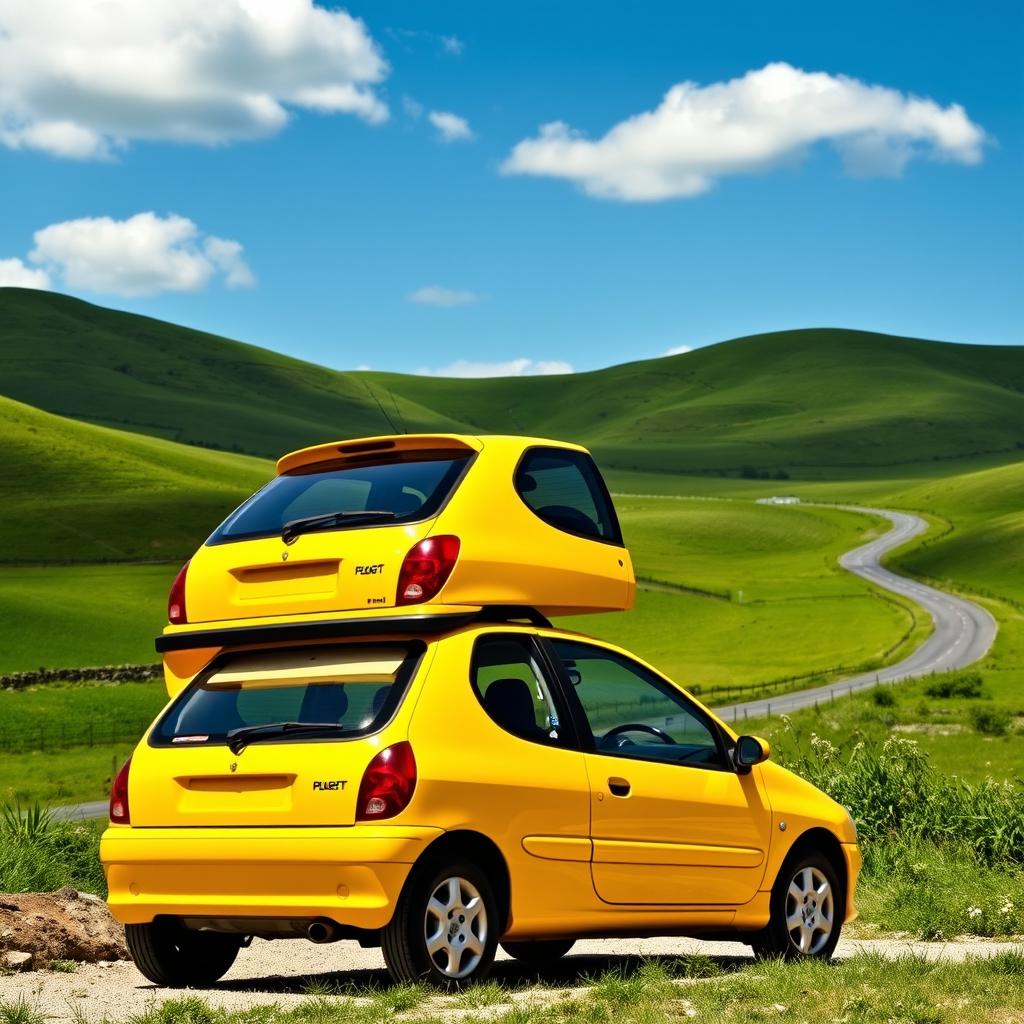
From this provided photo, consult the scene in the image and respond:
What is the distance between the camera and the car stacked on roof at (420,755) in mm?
9180

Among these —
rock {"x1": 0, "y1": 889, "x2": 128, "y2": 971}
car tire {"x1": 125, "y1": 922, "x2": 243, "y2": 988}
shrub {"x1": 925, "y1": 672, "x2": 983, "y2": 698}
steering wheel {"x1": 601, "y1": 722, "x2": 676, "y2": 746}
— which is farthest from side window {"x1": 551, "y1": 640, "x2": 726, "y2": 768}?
shrub {"x1": 925, "y1": 672, "x2": 983, "y2": 698}

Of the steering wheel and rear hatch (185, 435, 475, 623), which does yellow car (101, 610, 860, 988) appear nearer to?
the steering wheel

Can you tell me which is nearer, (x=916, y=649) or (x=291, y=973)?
(x=291, y=973)

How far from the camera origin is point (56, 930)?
10.7 metres

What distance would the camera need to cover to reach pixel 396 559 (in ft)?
32.1

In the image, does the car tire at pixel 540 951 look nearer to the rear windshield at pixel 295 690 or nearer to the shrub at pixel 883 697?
the rear windshield at pixel 295 690

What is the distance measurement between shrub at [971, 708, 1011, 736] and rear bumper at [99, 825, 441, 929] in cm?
6145

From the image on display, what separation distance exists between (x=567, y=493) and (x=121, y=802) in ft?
11.6

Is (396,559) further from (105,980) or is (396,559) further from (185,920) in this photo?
(105,980)

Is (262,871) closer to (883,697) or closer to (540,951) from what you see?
(540,951)

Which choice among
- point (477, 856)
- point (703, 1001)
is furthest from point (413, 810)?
point (703, 1001)

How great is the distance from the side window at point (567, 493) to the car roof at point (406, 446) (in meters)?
0.14

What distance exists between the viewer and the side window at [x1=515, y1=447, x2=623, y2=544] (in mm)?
10852

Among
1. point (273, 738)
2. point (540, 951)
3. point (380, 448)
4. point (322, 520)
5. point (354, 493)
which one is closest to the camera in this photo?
point (273, 738)
